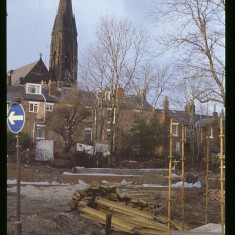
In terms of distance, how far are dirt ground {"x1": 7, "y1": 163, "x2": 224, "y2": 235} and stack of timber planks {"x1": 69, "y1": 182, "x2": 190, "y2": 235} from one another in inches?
4.1

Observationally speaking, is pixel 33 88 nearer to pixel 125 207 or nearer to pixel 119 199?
pixel 119 199

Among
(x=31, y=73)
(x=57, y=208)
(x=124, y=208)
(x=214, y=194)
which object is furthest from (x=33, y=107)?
(x=214, y=194)

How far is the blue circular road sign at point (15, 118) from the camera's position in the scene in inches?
150

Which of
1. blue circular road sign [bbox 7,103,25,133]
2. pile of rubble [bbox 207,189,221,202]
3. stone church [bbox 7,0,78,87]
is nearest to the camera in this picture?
blue circular road sign [bbox 7,103,25,133]

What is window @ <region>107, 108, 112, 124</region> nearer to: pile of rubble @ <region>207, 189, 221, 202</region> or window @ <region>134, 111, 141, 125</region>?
window @ <region>134, 111, 141, 125</region>

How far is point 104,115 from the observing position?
224 inches

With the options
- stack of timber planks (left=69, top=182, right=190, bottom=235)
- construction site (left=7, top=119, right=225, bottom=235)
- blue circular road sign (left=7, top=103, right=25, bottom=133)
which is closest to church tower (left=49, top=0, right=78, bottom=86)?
blue circular road sign (left=7, top=103, right=25, bottom=133)

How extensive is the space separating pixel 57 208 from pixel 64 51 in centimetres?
191

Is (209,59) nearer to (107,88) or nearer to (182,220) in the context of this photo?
(107,88)

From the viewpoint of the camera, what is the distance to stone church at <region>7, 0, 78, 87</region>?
4352 millimetres

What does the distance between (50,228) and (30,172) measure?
3.09ft
